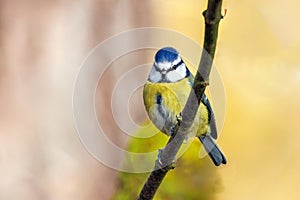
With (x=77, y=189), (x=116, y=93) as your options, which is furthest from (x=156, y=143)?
(x=77, y=189)

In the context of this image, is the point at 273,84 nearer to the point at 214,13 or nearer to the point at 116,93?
the point at 116,93

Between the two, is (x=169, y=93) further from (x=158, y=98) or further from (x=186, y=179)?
(x=186, y=179)

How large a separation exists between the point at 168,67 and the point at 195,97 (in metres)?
0.11

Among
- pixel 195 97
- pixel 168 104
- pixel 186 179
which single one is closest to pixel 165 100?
pixel 168 104

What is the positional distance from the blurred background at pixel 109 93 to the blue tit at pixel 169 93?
18cm

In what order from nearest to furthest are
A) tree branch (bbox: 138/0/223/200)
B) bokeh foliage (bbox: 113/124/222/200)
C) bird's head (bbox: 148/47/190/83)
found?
tree branch (bbox: 138/0/223/200) < bird's head (bbox: 148/47/190/83) < bokeh foliage (bbox: 113/124/222/200)

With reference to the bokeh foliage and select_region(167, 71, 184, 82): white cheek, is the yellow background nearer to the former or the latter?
the bokeh foliage

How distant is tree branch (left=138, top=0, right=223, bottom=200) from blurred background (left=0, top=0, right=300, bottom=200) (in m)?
0.20

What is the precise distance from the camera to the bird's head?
0.58m

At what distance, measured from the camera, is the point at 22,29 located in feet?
2.97

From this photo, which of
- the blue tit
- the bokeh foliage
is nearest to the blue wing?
the blue tit

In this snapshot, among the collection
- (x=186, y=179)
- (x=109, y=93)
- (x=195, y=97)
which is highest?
(x=109, y=93)

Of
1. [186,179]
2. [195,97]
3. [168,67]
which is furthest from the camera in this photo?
[186,179]

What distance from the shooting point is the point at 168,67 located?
0.59 meters
